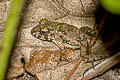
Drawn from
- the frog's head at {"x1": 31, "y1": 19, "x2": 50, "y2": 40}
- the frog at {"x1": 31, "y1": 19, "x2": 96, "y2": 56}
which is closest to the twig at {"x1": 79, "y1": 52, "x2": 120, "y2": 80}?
the frog at {"x1": 31, "y1": 19, "x2": 96, "y2": 56}

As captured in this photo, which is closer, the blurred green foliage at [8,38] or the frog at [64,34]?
the blurred green foliage at [8,38]

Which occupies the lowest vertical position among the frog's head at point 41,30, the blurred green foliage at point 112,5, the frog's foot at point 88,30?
the frog's foot at point 88,30

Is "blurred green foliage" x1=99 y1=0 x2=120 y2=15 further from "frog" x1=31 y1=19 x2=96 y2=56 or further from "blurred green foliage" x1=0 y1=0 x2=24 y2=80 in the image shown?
"frog" x1=31 y1=19 x2=96 y2=56

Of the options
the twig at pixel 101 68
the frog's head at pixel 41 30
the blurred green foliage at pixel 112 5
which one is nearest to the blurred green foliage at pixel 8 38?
the blurred green foliage at pixel 112 5

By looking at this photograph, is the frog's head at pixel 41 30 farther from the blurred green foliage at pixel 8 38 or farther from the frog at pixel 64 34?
the blurred green foliage at pixel 8 38

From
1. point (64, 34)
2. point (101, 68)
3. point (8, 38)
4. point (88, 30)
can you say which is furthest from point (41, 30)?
point (8, 38)

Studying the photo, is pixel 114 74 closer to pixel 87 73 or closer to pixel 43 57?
pixel 87 73

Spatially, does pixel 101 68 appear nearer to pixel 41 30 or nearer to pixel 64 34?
pixel 64 34
